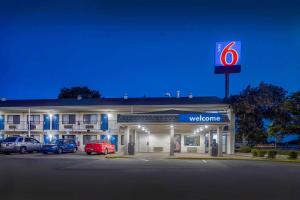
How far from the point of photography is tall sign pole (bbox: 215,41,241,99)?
42656mm

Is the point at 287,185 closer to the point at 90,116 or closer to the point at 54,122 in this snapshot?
the point at 90,116

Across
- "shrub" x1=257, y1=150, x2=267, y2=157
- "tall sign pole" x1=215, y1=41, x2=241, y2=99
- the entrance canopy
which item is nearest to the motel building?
"shrub" x1=257, y1=150, x2=267, y2=157

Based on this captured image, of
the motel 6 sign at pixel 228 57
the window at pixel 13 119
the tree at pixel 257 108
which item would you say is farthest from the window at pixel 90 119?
the motel 6 sign at pixel 228 57

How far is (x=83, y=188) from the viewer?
11180 mm

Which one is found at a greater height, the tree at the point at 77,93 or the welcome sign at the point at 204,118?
the tree at the point at 77,93

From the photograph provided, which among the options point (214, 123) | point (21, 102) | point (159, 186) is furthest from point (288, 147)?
point (159, 186)

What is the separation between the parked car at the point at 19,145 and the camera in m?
30.7

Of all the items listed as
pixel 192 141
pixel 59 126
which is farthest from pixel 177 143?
pixel 59 126

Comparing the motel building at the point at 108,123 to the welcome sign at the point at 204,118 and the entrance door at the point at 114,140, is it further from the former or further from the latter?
the welcome sign at the point at 204,118

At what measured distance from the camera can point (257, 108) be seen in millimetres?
36062

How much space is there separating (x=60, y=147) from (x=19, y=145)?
12.2 ft

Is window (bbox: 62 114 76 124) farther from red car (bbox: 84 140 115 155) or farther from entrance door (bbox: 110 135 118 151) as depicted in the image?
red car (bbox: 84 140 115 155)

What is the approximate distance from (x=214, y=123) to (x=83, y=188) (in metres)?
18.1

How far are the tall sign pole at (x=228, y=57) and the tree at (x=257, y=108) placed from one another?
21.0ft
